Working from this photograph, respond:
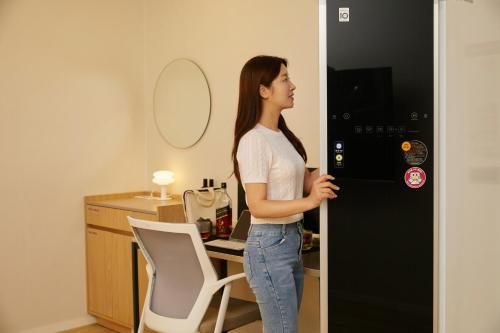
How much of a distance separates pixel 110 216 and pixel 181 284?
1.44 m

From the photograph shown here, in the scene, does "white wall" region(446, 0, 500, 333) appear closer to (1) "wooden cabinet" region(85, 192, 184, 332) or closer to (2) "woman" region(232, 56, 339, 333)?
(2) "woman" region(232, 56, 339, 333)

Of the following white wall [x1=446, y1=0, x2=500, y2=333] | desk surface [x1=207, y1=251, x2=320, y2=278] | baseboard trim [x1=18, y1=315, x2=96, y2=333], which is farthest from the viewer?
baseboard trim [x1=18, y1=315, x2=96, y2=333]

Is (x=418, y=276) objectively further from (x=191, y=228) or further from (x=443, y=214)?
(x=191, y=228)

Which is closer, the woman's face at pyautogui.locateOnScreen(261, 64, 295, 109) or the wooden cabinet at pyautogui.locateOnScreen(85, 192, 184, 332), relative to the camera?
the woman's face at pyautogui.locateOnScreen(261, 64, 295, 109)

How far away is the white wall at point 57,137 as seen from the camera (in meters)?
3.49

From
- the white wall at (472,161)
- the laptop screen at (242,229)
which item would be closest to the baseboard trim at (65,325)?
the laptop screen at (242,229)

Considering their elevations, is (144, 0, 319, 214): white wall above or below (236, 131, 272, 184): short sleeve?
above

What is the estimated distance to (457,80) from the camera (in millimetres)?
1522

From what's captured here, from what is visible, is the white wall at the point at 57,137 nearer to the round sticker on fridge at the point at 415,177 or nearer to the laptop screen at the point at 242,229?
the laptop screen at the point at 242,229

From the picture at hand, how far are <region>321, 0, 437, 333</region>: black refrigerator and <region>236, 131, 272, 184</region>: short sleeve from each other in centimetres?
25

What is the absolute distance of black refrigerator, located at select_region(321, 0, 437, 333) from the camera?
1561 millimetres

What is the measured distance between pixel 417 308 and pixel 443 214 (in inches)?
11.4

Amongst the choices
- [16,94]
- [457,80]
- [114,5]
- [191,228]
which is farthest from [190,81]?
[457,80]

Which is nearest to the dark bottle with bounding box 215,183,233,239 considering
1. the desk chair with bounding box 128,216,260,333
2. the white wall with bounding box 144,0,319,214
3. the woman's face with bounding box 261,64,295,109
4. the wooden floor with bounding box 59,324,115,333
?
the white wall with bounding box 144,0,319,214
